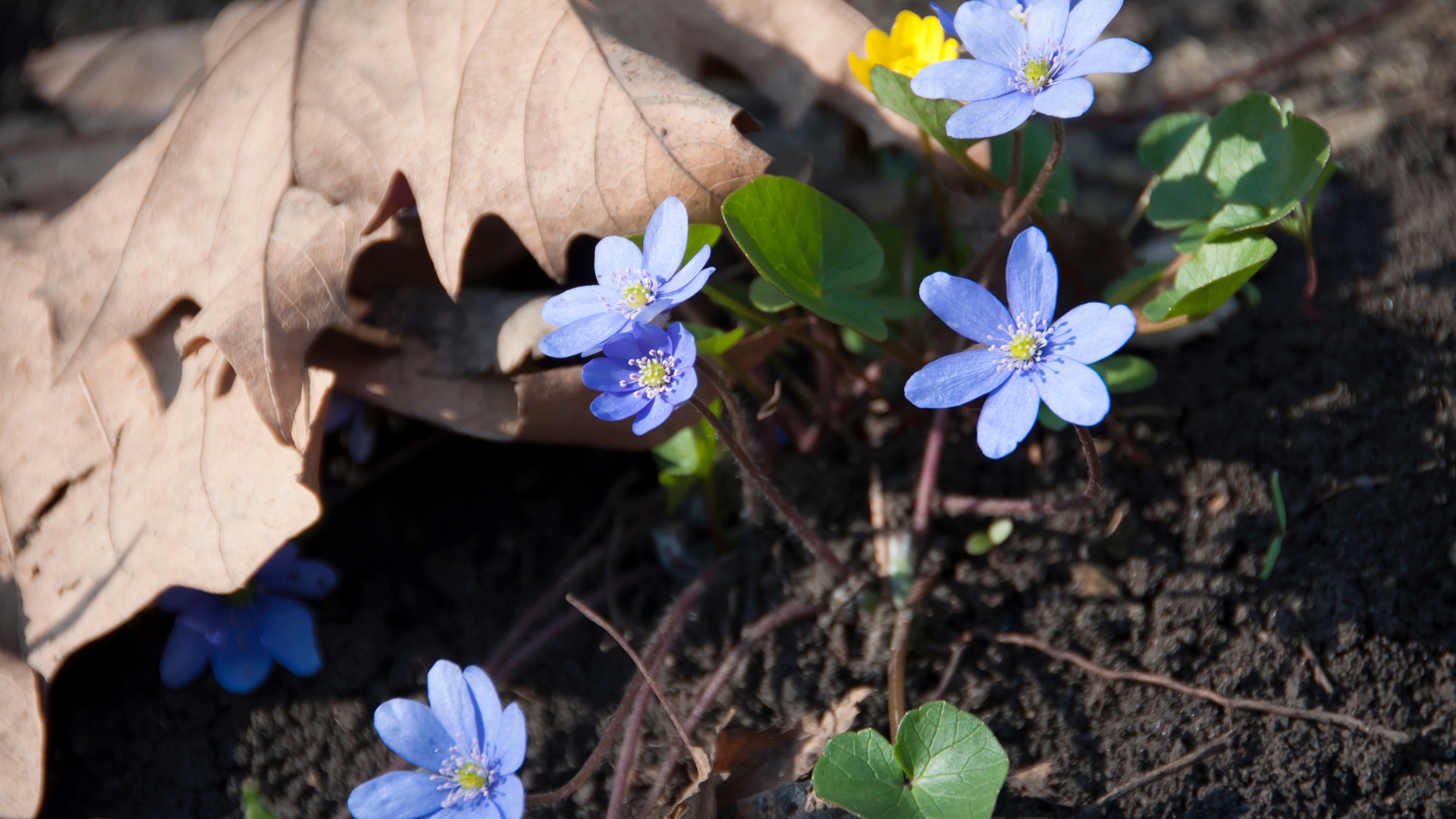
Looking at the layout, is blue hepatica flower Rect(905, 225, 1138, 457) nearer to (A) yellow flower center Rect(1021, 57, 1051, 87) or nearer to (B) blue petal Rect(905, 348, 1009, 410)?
(B) blue petal Rect(905, 348, 1009, 410)

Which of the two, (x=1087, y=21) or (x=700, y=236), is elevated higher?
(x=1087, y=21)

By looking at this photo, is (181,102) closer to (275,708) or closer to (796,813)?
(275,708)

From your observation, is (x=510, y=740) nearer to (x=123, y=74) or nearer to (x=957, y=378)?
(x=957, y=378)

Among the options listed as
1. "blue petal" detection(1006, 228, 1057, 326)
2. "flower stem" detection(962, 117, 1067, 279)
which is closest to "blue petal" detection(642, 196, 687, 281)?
"blue petal" detection(1006, 228, 1057, 326)

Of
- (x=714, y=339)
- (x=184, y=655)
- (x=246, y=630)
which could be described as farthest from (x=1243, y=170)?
(x=184, y=655)

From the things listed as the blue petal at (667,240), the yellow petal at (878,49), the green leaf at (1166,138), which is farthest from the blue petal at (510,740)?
the green leaf at (1166,138)

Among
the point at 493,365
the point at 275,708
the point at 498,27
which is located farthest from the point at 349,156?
the point at 275,708
